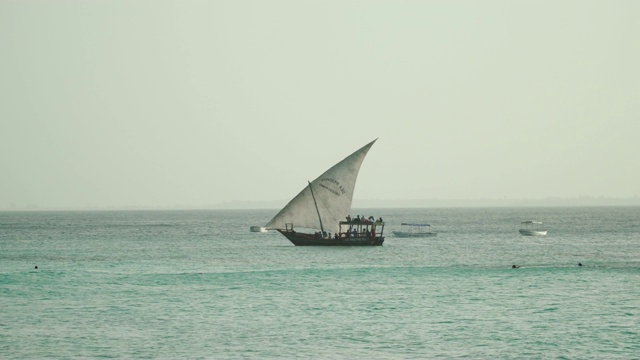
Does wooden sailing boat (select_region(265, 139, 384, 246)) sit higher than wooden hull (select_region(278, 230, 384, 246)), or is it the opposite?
wooden sailing boat (select_region(265, 139, 384, 246))

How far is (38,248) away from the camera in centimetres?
11081

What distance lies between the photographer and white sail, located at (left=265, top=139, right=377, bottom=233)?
95.5 m

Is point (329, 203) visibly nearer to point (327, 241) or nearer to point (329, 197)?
point (329, 197)

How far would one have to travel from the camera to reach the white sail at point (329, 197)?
95500mm

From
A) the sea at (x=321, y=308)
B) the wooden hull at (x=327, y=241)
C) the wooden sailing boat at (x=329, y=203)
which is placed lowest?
the sea at (x=321, y=308)

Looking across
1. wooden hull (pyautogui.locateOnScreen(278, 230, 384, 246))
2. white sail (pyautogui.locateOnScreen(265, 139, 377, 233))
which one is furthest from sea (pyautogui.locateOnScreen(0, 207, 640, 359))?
wooden hull (pyautogui.locateOnScreen(278, 230, 384, 246))

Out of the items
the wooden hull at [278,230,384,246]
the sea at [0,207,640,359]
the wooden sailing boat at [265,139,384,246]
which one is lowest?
the sea at [0,207,640,359]

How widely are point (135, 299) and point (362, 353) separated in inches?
827

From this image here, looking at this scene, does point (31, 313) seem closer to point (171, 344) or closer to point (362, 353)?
point (171, 344)

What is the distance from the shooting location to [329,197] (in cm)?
9569

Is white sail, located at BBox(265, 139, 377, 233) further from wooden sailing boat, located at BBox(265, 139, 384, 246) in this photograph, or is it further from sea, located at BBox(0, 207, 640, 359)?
sea, located at BBox(0, 207, 640, 359)

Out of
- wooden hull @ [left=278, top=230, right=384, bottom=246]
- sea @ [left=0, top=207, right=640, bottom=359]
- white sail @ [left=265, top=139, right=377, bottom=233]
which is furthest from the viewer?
wooden hull @ [left=278, top=230, right=384, bottom=246]

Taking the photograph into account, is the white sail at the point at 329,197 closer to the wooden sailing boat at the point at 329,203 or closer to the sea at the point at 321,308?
the wooden sailing boat at the point at 329,203

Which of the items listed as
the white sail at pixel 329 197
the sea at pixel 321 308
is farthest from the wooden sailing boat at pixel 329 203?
the sea at pixel 321 308
